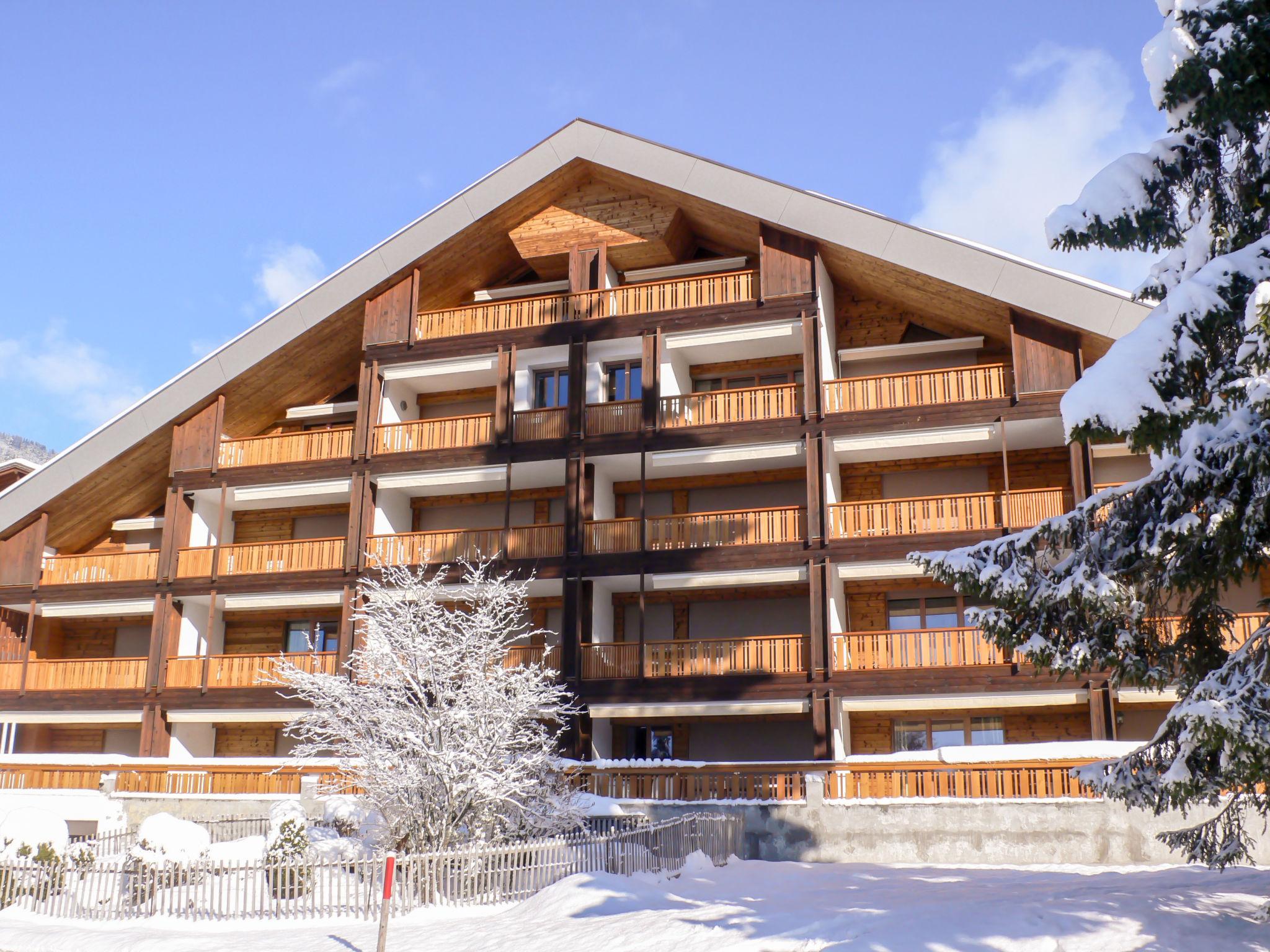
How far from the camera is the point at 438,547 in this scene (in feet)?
93.6

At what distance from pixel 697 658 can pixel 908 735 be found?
16.9 feet

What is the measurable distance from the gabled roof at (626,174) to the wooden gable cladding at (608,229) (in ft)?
3.93

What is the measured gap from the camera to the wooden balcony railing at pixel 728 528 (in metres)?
26.5

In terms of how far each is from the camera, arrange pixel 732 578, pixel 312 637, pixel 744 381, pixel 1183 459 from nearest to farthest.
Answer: pixel 1183 459
pixel 732 578
pixel 744 381
pixel 312 637

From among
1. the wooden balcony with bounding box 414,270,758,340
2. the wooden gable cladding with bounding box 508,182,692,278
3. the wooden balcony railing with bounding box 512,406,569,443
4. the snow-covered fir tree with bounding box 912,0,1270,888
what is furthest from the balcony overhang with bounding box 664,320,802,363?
the snow-covered fir tree with bounding box 912,0,1270,888

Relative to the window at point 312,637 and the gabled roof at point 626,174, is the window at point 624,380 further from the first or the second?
the window at point 312,637

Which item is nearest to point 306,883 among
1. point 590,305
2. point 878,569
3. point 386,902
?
point 386,902

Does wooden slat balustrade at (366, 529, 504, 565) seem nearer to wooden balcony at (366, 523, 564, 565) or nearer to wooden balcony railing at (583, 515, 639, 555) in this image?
wooden balcony at (366, 523, 564, 565)

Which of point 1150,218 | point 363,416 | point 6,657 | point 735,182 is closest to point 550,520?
point 363,416

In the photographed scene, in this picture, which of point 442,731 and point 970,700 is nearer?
point 442,731

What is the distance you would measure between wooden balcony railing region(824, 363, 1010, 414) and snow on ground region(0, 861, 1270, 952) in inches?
443

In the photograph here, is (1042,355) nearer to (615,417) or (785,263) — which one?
(785,263)

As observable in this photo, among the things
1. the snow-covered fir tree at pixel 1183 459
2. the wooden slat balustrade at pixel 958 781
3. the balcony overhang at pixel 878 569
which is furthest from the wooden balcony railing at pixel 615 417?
the snow-covered fir tree at pixel 1183 459

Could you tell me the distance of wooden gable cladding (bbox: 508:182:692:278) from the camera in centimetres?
2944
